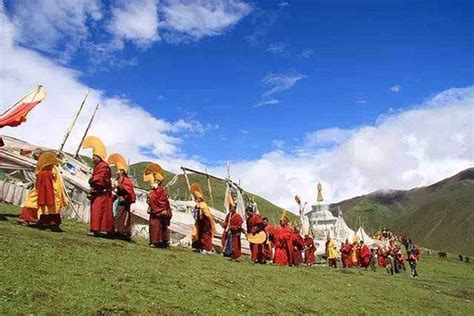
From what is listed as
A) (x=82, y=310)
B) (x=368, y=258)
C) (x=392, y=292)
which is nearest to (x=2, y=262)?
(x=82, y=310)

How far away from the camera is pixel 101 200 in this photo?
16.2 metres

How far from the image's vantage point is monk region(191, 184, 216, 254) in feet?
65.8

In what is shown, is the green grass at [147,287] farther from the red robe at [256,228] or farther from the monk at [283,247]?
the monk at [283,247]

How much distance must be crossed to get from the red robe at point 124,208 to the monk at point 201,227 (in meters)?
3.32

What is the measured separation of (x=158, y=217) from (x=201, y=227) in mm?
2668

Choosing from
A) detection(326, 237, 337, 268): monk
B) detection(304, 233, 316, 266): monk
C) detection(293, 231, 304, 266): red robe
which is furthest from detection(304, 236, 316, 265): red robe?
detection(293, 231, 304, 266): red robe

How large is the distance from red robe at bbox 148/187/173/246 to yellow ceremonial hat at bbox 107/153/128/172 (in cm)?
136

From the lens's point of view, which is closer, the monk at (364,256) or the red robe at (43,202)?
the red robe at (43,202)

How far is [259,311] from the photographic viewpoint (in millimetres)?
10453

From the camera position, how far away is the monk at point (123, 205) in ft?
55.8

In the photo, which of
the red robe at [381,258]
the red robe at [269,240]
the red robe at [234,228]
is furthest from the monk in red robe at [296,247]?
the red robe at [381,258]

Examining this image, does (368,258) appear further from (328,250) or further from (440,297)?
(440,297)

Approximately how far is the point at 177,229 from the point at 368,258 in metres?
16.5

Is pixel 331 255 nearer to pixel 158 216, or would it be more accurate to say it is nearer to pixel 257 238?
pixel 257 238
